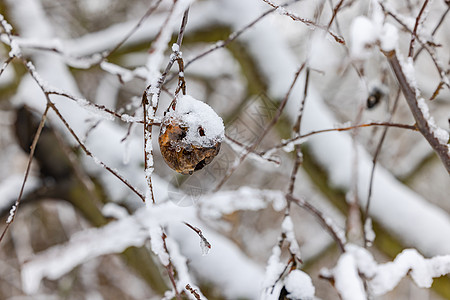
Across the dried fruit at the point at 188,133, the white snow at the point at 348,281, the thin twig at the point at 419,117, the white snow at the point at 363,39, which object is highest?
the white snow at the point at 363,39

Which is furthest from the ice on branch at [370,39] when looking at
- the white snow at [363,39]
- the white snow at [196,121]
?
the white snow at [196,121]

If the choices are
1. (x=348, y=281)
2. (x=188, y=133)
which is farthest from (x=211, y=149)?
(x=348, y=281)

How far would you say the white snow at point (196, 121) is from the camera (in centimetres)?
31

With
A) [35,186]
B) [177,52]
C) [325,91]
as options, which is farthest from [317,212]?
[325,91]

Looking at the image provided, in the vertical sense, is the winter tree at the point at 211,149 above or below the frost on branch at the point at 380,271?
above

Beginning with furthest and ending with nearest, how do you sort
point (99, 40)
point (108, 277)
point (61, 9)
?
1. point (108, 277)
2. point (61, 9)
3. point (99, 40)

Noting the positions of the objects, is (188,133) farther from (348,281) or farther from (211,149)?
(348,281)

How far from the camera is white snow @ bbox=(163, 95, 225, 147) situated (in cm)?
31

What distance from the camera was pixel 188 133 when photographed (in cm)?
31

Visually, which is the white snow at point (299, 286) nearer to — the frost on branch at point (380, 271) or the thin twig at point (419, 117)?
the frost on branch at point (380, 271)

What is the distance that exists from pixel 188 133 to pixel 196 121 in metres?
0.01

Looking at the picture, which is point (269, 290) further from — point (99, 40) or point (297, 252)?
point (99, 40)

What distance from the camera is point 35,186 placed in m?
1.11

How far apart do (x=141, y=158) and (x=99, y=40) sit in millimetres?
474
